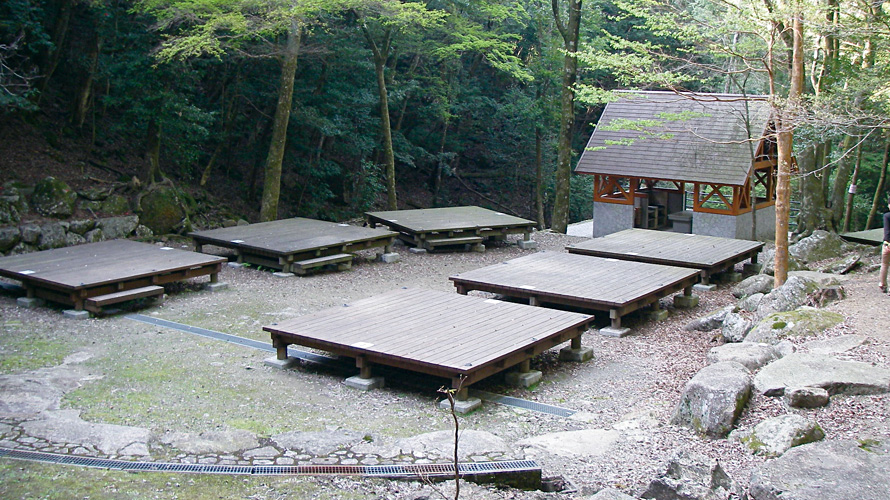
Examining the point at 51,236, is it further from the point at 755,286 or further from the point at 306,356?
the point at 755,286

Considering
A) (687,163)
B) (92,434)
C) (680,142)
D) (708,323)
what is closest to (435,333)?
(92,434)

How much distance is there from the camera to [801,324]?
23.8 feet

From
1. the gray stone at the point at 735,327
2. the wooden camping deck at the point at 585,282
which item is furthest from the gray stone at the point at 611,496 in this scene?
the wooden camping deck at the point at 585,282

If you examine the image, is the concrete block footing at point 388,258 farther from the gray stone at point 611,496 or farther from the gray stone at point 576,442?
the gray stone at point 611,496

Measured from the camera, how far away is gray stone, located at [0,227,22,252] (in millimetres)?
11508

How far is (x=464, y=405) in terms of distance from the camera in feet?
20.3

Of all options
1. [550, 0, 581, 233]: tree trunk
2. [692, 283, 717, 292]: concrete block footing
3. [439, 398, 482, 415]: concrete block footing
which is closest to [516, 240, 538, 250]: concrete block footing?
[550, 0, 581, 233]: tree trunk

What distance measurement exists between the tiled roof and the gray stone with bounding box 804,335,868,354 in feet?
29.5

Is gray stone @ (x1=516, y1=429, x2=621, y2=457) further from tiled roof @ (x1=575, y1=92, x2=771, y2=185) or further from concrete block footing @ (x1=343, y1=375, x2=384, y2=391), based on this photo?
tiled roof @ (x1=575, y1=92, x2=771, y2=185)

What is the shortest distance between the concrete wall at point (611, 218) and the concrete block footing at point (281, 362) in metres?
11.4

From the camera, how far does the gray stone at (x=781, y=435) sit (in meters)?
4.74

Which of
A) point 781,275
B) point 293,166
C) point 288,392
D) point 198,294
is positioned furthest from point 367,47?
point 288,392

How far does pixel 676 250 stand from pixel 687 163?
4.97m

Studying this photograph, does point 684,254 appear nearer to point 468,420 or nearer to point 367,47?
point 468,420
